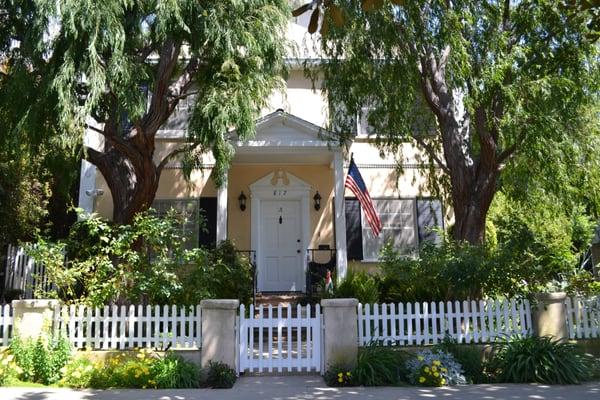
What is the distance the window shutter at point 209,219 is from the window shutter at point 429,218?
5.14 m

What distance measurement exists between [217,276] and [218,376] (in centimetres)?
243

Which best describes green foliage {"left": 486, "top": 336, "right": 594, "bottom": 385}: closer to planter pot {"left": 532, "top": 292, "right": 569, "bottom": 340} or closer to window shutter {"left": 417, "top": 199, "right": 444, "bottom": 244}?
planter pot {"left": 532, "top": 292, "right": 569, "bottom": 340}

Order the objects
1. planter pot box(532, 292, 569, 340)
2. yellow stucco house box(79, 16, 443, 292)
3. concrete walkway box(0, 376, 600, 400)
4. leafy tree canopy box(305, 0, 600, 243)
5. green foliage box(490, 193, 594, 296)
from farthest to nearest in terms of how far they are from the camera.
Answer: yellow stucco house box(79, 16, 443, 292), green foliage box(490, 193, 594, 296), leafy tree canopy box(305, 0, 600, 243), planter pot box(532, 292, 569, 340), concrete walkway box(0, 376, 600, 400)

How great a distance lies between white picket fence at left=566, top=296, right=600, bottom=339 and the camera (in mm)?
7496

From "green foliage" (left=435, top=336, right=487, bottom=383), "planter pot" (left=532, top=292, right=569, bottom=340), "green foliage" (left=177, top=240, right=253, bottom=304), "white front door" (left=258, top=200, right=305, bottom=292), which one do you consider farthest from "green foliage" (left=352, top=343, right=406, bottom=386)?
"white front door" (left=258, top=200, right=305, bottom=292)

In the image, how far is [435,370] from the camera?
261 inches

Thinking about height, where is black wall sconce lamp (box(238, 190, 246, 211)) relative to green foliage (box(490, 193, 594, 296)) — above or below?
above

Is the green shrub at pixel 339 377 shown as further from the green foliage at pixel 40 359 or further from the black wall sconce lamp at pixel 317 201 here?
the black wall sconce lamp at pixel 317 201

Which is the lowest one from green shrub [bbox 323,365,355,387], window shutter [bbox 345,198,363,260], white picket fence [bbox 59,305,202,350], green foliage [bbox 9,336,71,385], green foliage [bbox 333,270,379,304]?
green shrub [bbox 323,365,355,387]

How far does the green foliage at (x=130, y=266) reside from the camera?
7.53 meters

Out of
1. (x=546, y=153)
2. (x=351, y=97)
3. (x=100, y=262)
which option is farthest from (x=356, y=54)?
(x=100, y=262)

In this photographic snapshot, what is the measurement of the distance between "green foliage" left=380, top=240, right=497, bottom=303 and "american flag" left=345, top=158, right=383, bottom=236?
2.78 feet

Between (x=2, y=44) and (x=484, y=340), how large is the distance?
9396 mm

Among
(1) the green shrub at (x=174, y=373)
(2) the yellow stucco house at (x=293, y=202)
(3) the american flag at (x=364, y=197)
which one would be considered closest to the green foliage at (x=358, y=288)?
(3) the american flag at (x=364, y=197)
